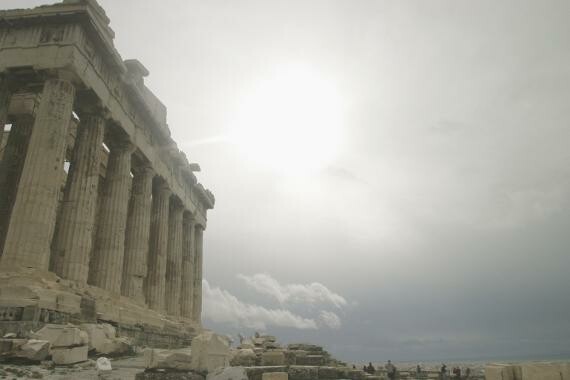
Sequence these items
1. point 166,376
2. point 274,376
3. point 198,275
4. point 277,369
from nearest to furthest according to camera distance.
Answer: point 166,376
point 274,376
point 277,369
point 198,275

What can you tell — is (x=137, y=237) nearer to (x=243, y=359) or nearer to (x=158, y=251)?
(x=158, y=251)

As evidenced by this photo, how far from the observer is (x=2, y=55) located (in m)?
15.2

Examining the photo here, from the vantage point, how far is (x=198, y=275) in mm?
33125

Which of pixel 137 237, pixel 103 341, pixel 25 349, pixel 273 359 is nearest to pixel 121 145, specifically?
pixel 137 237

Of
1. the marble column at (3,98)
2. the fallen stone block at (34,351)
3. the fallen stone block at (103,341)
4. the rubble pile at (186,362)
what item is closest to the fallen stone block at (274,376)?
the rubble pile at (186,362)

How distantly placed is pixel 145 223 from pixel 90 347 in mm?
11048

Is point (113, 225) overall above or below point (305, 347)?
above

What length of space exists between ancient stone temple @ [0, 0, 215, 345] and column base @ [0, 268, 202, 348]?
35 mm

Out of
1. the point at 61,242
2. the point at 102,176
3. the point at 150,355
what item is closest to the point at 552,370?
the point at 150,355

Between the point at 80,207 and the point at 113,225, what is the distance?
313 cm

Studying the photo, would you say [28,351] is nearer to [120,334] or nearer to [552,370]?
[120,334]

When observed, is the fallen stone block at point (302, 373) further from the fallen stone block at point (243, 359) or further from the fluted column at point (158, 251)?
the fluted column at point (158, 251)

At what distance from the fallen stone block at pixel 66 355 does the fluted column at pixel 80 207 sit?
607 cm

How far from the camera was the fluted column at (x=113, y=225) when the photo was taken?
17.6 metres
